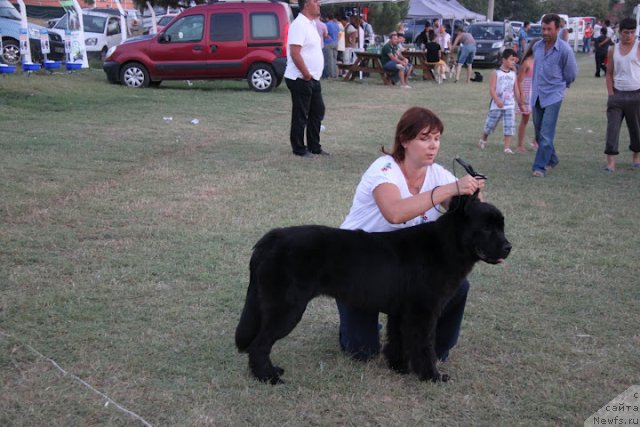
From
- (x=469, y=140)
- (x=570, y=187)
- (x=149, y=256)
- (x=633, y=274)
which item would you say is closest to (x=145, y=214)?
(x=149, y=256)

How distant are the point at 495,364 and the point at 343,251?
1227 mm

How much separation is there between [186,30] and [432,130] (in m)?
15.1

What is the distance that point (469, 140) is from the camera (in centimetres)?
1202

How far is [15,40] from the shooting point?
21297mm

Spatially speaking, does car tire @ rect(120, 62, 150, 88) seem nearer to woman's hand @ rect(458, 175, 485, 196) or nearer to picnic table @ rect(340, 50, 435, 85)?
picnic table @ rect(340, 50, 435, 85)

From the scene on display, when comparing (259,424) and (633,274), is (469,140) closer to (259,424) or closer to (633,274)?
(633,274)

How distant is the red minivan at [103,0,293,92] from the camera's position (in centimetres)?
1748

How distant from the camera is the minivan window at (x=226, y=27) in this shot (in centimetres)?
1759

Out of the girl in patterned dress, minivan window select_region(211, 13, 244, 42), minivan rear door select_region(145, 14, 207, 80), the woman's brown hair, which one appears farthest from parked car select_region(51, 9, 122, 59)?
the woman's brown hair

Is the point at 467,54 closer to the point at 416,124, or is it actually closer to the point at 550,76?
the point at 550,76

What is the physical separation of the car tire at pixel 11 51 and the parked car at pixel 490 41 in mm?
18807

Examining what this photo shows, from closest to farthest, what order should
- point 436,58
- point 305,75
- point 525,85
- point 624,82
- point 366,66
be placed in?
1. point 624,82
2. point 305,75
3. point 525,85
4. point 366,66
5. point 436,58

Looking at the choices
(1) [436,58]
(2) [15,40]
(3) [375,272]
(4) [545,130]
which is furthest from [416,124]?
(1) [436,58]

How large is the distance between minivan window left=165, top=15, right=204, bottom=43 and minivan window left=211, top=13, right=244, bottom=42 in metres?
0.34
